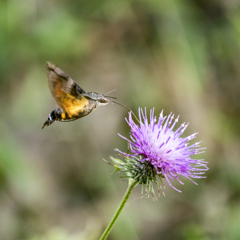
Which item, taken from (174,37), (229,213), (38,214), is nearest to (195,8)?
(174,37)

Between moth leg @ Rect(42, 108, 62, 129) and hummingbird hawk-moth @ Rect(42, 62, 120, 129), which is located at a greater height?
hummingbird hawk-moth @ Rect(42, 62, 120, 129)

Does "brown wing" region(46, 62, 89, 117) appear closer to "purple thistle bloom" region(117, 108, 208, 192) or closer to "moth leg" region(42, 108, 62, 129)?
"moth leg" region(42, 108, 62, 129)

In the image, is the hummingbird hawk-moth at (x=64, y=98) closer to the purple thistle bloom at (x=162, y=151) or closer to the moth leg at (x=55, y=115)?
the moth leg at (x=55, y=115)

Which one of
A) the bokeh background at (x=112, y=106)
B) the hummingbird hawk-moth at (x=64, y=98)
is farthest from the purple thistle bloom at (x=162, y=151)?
the bokeh background at (x=112, y=106)

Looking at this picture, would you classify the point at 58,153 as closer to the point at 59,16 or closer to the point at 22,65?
the point at 22,65

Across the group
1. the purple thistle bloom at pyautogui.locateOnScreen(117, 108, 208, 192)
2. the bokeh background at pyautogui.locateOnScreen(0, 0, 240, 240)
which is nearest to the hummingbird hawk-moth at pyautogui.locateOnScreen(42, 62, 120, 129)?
the purple thistle bloom at pyautogui.locateOnScreen(117, 108, 208, 192)

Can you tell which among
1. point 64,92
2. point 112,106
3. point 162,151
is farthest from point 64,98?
point 112,106
